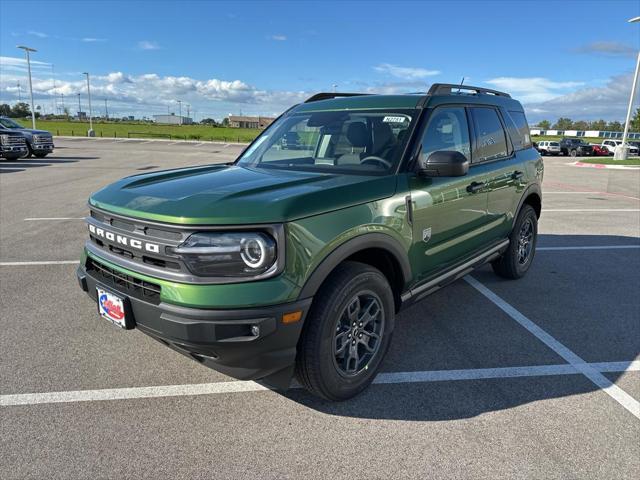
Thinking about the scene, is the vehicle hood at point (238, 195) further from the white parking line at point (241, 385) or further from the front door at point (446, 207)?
the white parking line at point (241, 385)

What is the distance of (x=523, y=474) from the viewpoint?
7.60 feet

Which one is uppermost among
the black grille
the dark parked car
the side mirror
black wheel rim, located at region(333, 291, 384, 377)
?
the side mirror

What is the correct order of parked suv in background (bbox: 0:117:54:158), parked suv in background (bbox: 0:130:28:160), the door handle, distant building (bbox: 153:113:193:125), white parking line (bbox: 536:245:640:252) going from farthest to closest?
distant building (bbox: 153:113:193:125), parked suv in background (bbox: 0:117:54:158), parked suv in background (bbox: 0:130:28:160), white parking line (bbox: 536:245:640:252), the door handle

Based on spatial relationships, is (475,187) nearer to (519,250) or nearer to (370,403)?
(519,250)

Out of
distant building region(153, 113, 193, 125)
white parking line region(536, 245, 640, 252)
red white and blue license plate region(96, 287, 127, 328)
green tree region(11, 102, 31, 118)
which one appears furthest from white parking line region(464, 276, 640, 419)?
distant building region(153, 113, 193, 125)

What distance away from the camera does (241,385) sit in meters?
3.11

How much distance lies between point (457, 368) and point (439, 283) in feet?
2.21

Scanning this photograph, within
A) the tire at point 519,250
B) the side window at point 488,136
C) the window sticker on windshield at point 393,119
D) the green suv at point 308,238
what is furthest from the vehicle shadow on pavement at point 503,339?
the window sticker on windshield at point 393,119

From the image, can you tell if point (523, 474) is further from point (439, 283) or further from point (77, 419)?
point (77, 419)

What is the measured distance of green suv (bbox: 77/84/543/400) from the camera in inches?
92.0

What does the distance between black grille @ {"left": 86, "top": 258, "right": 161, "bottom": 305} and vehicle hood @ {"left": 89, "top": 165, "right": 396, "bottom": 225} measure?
14.6 inches

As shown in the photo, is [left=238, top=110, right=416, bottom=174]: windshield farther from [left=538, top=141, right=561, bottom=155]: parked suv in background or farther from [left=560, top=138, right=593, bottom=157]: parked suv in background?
[left=560, top=138, right=593, bottom=157]: parked suv in background

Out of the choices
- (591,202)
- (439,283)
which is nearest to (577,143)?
(591,202)

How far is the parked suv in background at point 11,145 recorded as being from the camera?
749 inches
